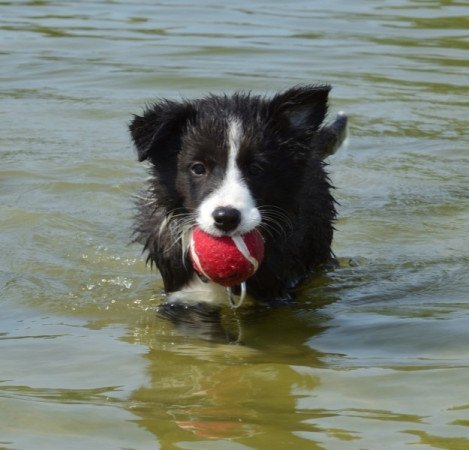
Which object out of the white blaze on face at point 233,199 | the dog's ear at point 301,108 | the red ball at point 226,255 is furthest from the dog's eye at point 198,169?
the dog's ear at point 301,108

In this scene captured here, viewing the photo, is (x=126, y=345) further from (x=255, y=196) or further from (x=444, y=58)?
(x=444, y=58)

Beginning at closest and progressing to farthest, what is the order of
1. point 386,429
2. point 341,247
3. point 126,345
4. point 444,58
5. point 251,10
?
point 386,429
point 126,345
point 341,247
point 444,58
point 251,10

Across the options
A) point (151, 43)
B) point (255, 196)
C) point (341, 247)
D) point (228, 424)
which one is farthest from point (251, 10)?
point (228, 424)

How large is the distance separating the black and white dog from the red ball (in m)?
0.09

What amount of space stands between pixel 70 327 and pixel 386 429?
7.28 ft

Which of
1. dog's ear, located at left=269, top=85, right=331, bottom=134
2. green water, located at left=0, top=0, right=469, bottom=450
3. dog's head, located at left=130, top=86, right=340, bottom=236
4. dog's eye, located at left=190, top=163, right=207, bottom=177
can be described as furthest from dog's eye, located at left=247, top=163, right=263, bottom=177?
green water, located at left=0, top=0, right=469, bottom=450

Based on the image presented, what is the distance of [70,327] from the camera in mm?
6863

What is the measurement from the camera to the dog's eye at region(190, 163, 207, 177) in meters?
6.36

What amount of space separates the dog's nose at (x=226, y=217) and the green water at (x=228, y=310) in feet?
2.29

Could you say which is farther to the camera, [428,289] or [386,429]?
[428,289]

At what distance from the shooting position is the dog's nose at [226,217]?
19.8ft

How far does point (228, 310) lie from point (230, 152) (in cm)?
110

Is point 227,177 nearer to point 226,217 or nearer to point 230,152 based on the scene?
point 230,152

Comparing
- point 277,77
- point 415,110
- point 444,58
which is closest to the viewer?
point 415,110
